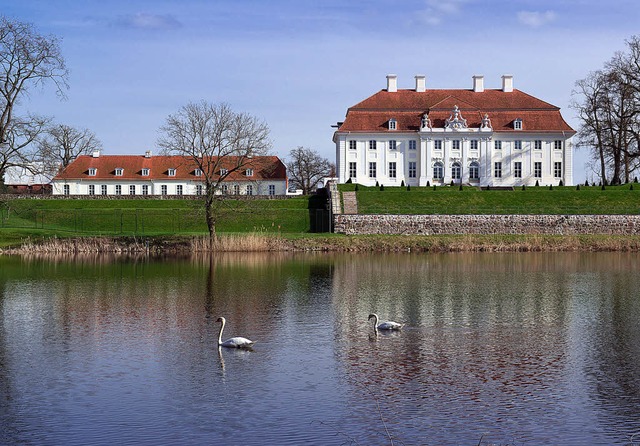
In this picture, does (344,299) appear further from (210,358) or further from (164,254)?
(164,254)

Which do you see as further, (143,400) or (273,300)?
(273,300)

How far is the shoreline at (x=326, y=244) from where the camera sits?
44938 mm

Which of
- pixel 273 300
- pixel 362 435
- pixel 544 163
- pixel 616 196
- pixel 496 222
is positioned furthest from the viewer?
pixel 544 163

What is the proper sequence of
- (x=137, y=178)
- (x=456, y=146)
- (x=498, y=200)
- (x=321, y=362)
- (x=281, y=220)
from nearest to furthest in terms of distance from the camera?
(x=321, y=362) < (x=281, y=220) < (x=498, y=200) < (x=456, y=146) < (x=137, y=178)

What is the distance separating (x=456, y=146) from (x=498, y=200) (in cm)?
1433

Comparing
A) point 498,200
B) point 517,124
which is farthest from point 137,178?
point 498,200

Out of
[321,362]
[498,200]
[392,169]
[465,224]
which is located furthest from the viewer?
[392,169]

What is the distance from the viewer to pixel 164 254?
44.3m

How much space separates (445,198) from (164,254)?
23.3 m

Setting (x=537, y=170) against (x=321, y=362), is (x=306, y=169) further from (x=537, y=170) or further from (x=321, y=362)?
(x=321, y=362)

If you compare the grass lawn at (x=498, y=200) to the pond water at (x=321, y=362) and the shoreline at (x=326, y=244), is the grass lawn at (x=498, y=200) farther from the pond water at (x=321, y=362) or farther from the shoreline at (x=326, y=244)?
the pond water at (x=321, y=362)

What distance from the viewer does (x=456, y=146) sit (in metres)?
73.2

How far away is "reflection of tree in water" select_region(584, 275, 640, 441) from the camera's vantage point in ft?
44.5

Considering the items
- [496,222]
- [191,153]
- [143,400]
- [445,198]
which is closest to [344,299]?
[143,400]
